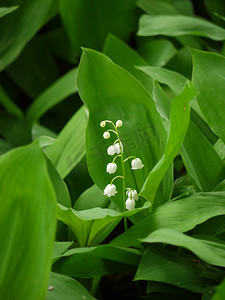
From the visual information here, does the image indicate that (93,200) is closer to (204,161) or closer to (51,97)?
(204,161)

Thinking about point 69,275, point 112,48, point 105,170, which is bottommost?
point 69,275

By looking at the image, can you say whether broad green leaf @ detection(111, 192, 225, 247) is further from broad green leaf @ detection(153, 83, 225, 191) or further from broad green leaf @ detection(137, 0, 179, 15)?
broad green leaf @ detection(137, 0, 179, 15)

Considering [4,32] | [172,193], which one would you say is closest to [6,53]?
[4,32]

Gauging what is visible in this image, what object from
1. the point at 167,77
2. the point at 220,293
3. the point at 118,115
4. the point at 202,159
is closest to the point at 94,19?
the point at 167,77

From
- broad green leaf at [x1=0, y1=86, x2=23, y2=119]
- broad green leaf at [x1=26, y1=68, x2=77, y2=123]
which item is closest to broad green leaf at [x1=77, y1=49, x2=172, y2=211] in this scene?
broad green leaf at [x1=26, y1=68, x2=77, y2=123]

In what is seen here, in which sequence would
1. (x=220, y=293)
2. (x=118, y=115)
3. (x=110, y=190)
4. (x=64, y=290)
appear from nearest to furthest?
(x=220, y=293) → (x=64, y=290) → (x=110, y=190) → (x=118, y=115)

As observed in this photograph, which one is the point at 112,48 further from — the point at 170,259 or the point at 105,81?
the point at 170,259

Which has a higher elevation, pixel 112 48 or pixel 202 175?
pixel 112 48
